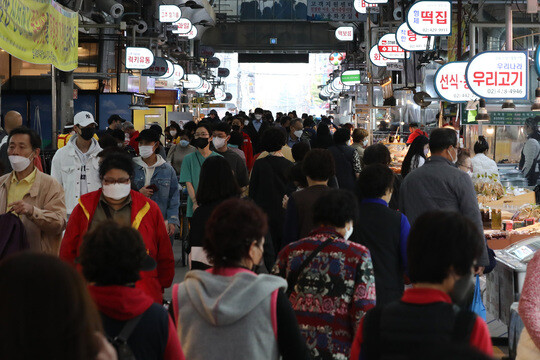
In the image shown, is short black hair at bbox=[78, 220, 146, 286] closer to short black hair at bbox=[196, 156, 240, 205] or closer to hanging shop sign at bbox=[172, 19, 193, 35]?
short black hair at bbox=[196, 156, 240, 205]

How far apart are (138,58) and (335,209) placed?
696 inches

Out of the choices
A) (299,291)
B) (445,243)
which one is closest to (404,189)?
(299,291)

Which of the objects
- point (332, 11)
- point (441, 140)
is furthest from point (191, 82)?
point (441, 140)

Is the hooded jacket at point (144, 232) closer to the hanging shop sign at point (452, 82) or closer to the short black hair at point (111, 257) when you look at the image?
the short black hair at point (111, 257)

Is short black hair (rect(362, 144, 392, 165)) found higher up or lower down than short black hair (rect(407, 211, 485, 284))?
higher up

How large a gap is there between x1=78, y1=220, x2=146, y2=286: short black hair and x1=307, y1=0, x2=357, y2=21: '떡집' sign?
2321 centimetres

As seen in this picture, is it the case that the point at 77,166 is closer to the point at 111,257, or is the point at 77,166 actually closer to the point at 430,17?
the point at 111,257

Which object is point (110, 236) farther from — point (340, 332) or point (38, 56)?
point (38, 56)

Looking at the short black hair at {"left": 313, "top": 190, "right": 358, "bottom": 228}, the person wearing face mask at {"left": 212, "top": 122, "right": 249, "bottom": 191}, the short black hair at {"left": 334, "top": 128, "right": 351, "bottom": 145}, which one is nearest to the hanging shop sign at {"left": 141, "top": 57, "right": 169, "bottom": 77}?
the short black hair at {"left": 334, "top": 128, "right": 351, "bottom": 145}

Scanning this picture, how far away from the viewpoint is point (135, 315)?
9.10 ft

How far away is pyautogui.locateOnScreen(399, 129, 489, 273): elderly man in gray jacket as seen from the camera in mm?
6066

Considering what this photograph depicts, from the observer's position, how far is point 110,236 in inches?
114

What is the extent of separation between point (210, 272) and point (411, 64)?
18.7 metres

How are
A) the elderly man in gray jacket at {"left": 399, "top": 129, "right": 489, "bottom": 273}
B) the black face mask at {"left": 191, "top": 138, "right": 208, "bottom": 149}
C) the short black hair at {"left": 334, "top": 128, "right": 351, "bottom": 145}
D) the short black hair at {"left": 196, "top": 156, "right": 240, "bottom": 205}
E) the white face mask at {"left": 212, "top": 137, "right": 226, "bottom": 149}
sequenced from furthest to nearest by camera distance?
the short black hair at {"left": 334, "top": 128, "right": 351, "bottom": 145}
the white face mask at {"left": 212, "top": 137, "right": 226, "bottom": 149}
the black face mask at {"left": 191, "top": 138, "right": 208, "bottom": 149}
the elderly man in gray jacket at {"left": 399, "top": 129, "right": 489, "bottom": 273}
the short black hair at {"left": 196, "top": 156, "right": 240, "bottom": 205}
